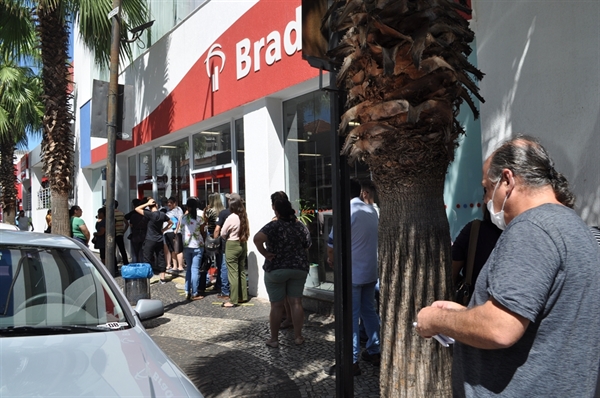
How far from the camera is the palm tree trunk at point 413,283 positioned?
8.79 feet

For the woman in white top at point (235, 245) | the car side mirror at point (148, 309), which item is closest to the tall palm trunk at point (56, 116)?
the woman in white top at point (235, 245)

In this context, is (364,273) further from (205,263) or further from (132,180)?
(132,180)

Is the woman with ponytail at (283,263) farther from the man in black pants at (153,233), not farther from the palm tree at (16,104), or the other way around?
the palm tree at (16,104)

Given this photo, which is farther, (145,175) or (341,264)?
(145,175)

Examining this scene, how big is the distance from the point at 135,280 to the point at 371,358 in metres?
4.00

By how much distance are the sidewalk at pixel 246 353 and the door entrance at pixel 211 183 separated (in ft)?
8.83

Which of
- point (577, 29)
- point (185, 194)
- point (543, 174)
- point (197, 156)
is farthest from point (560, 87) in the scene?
point (185, 194)

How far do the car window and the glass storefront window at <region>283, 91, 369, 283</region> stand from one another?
4474mm

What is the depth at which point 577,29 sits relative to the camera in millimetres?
4781

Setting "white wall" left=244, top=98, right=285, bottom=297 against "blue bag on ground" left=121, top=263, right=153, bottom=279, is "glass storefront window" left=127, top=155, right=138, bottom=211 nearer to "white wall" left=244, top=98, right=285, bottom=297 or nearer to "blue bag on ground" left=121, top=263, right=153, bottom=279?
"white wall" left=244, top=98, right=285, bottom=297

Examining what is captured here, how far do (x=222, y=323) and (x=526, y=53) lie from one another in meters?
5.01

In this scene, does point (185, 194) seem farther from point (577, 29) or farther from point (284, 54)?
point (577, 29)

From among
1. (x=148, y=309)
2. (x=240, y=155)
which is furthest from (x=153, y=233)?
(x=148, y=309)

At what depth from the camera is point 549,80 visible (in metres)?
4.99
